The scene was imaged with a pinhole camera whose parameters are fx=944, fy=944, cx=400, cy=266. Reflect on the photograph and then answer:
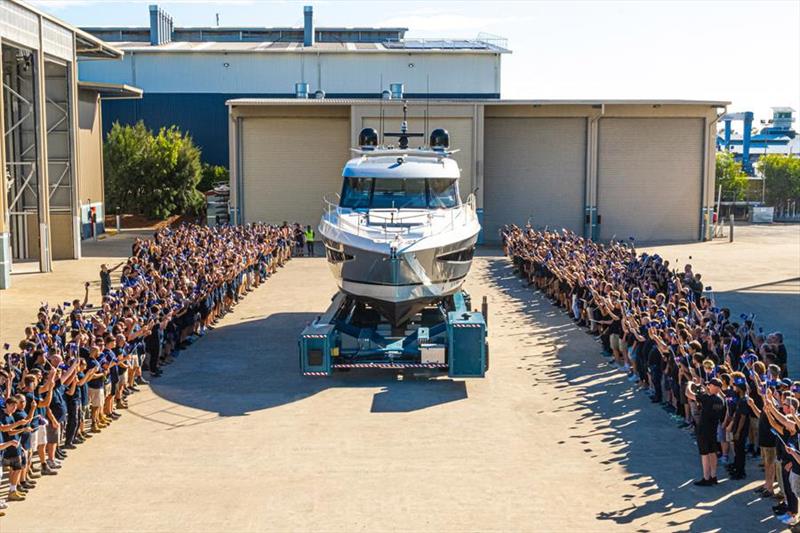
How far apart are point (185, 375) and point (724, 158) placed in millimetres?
60547

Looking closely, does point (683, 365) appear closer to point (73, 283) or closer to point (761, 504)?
point (761, 504)

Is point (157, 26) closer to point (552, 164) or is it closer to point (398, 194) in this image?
point (552, 164)

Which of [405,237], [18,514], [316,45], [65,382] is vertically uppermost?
[316,45]

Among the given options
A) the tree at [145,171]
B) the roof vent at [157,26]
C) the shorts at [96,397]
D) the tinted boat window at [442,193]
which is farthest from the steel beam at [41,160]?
the roof vent at [157,26]

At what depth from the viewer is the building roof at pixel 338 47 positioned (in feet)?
192

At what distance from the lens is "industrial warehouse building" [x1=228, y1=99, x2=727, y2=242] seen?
41.3 meters

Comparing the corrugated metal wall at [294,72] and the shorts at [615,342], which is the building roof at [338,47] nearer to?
the corrugated metal wall at [294,72]

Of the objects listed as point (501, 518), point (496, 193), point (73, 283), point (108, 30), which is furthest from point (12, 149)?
point (108, 30)

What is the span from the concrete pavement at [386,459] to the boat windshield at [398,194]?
10.7 feet

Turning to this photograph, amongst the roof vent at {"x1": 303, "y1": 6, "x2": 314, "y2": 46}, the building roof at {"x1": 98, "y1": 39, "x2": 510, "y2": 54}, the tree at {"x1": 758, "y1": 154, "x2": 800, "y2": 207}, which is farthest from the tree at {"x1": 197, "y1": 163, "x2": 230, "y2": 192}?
the tree at {"x1": 758, "y1": 154, "x2": 800, "y2": 207}

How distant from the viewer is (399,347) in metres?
15.9

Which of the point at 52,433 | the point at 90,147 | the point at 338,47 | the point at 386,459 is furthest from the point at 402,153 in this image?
the point at 338,47

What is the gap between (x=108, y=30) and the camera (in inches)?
2781

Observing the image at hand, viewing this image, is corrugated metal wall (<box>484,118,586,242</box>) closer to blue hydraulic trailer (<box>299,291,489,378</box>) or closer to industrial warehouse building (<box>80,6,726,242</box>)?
industrial warehouse building (<box>80,6,726,242</box>)
